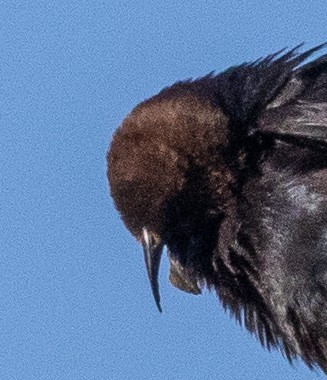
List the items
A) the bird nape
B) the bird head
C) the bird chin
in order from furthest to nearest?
the bird chin, the bird head, the bird nape

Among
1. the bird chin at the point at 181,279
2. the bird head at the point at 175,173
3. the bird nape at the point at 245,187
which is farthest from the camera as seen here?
the bird chin at the point at 181,279

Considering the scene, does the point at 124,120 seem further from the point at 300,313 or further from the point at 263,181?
the point at 300,313

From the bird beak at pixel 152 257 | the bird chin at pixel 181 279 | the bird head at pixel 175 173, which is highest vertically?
the bird head at pixel 175 173

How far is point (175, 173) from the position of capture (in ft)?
14.5

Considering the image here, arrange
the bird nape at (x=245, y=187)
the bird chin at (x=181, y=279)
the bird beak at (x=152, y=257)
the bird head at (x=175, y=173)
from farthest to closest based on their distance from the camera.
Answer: the bird chin at (x=181, y=279) → the bird beak at (x=152, y=257) → the bird head at (x=175, y=173) → the bird nape at (x=245, y=187)

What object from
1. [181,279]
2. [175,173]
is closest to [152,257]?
[181,279]

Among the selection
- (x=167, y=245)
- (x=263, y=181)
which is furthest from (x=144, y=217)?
(x=263, y=181)

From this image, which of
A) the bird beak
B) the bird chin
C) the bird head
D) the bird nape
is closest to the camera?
the bird nape

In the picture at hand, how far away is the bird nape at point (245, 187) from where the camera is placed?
421 cm

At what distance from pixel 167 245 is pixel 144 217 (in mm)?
143

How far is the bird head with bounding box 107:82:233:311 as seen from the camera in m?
4.39

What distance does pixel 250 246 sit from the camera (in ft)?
14.3

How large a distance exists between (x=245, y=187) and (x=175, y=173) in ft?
0.71

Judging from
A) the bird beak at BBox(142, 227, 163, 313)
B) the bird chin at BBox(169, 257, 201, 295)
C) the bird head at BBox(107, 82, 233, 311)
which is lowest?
the bird chin at BBox(169, 257, 201, 295)
